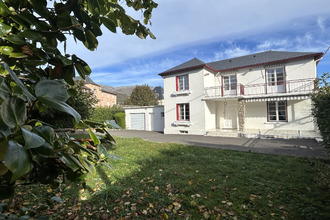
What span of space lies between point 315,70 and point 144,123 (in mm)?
16425

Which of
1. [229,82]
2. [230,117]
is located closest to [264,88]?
[229,82]

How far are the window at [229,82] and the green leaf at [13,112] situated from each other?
55.8ft

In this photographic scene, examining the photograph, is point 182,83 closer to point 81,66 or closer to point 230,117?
point 230,117

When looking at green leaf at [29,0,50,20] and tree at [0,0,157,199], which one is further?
green leaf at [29,0,50,20]

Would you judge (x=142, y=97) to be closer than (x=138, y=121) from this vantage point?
No

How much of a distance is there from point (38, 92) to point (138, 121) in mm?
20941

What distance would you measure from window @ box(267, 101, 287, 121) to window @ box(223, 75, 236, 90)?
3.34 meters

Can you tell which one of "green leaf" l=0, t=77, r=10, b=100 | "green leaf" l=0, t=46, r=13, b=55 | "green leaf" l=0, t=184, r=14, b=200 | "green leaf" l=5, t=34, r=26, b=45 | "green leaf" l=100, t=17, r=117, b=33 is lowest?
"green leaf" l=0, t=184, r=14, b=200

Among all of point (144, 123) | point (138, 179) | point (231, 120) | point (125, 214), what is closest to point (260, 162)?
point (138, 179)

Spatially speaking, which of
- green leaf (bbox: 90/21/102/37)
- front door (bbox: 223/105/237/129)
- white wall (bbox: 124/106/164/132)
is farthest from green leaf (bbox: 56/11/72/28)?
white wall (bbox: 124/106/164/132)

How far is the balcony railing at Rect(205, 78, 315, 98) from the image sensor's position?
13.2 meters

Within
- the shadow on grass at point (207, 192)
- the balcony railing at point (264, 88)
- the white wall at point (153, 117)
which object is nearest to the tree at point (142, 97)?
the white wall at point (153, 117)

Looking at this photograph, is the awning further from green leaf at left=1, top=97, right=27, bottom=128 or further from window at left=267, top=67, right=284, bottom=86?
green leaf at left=1, top=97, right=27, bottom=128

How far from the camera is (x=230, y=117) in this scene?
650 inches
